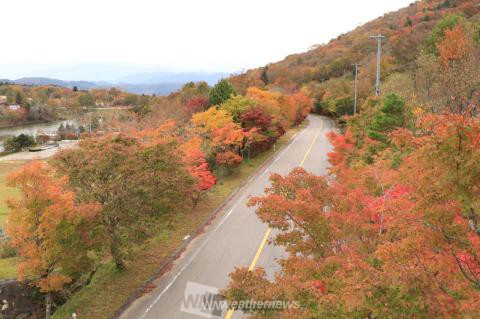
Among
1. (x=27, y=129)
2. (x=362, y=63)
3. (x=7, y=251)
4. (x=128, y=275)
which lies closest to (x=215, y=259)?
(x=128, y=275)

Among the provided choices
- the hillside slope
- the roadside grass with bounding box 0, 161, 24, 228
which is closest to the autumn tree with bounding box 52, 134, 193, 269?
the roadside grass with bounding box 0, 161, 24, 228

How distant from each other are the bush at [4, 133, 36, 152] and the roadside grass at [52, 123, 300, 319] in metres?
52.9

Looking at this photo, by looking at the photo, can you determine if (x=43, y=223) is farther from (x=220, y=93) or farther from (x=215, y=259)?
(x=220, y=93)

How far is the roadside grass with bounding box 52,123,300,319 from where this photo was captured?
13039 mm

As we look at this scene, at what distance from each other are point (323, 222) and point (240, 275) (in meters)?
2.41

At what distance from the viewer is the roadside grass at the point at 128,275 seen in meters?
13.0

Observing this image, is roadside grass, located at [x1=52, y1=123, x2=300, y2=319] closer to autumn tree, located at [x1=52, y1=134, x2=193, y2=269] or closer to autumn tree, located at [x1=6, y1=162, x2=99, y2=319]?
autumn tree, located at [x1=52, y1=134, x2=193, y2=269]

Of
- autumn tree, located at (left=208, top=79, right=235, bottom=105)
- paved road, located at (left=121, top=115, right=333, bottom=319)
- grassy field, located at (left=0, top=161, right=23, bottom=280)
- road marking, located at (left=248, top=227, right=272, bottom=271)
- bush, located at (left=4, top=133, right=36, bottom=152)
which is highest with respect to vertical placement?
autumn tree, located at (left=208, top=79, right=235, bottom=105)

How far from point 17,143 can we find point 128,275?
58.4 meters

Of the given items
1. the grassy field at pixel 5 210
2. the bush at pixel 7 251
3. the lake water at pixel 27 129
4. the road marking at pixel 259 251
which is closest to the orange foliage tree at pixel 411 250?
the road marking at pixel 259 251

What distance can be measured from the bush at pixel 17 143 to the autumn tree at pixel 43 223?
58.0m

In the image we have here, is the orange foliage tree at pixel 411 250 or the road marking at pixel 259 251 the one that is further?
the road marking at pixel 259 251

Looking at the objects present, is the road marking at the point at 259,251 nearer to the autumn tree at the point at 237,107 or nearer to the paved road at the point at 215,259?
the paved road at the point at 215,259

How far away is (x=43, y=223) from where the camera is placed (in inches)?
473
